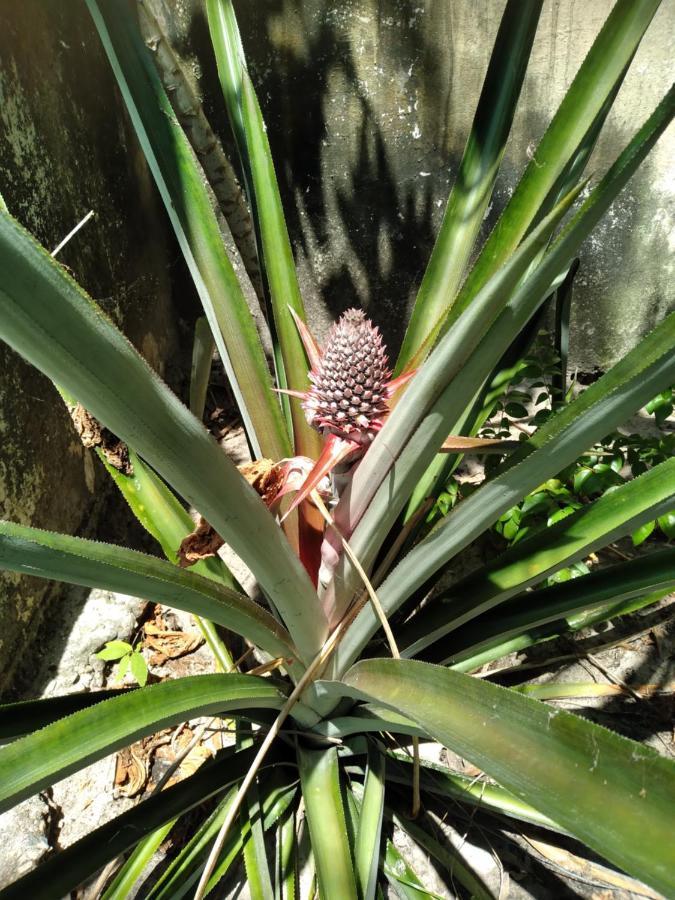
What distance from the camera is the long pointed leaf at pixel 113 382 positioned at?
0.30 m

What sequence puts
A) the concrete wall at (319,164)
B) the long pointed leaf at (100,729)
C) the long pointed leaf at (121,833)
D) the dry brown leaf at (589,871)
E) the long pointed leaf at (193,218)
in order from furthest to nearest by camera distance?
the concrete wall at (319,164)
the dry brown leaf at (589,871)
the long pointed leaf at (193,218)
the long pointed leaf at (121,833)
the long pointed leaf at (100,729)

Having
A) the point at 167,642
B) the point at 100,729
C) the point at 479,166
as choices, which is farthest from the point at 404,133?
the point at 100,729

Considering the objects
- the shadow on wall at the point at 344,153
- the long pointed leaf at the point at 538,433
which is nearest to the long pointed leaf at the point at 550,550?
the long pointed leaf at the point at 538,433

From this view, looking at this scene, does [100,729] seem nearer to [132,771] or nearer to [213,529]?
[213,529]

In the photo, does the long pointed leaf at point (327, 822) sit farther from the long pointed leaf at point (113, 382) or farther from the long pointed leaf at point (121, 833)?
the long pointed leaf at point (113, 382)

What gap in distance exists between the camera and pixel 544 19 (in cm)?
143

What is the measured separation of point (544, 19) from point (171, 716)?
174 centimetres

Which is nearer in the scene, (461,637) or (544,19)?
(461,637)

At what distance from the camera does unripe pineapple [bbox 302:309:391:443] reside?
67 centimetres

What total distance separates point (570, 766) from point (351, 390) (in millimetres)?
435

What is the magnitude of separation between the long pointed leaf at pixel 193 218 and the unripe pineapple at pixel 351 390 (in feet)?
0.52

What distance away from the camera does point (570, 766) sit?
0.36 m

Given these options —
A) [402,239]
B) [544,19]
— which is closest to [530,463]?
[402,239]

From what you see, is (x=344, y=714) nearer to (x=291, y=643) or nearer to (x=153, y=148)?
(x=291, y=643)
